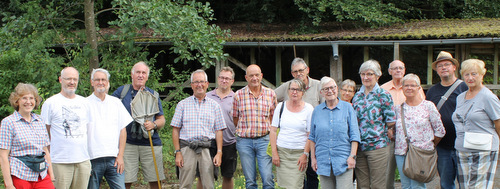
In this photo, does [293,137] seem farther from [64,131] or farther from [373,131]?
[64,131]

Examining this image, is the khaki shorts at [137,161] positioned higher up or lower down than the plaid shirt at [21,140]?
lower down

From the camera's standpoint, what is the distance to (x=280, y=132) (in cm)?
533

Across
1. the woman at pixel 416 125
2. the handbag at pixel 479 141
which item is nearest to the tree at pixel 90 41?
the woman at pixel 416 125

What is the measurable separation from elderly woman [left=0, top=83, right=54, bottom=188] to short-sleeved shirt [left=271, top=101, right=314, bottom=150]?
244 centimetres

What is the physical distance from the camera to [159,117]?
571 cm

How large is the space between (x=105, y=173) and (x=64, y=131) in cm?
70

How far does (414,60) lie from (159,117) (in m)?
16.1

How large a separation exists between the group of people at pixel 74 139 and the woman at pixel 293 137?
1.45 metres

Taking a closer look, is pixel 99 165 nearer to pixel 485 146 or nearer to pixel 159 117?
pixel 159 117

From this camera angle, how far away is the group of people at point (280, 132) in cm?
475

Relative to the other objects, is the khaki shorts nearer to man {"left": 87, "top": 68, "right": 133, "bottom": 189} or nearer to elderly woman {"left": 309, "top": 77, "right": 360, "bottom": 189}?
man {"left": 87, "top": 68, "right": 133, "bottom": 189}

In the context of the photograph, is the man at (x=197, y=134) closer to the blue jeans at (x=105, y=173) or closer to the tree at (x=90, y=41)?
the blue jeans at (x=105, y=173)

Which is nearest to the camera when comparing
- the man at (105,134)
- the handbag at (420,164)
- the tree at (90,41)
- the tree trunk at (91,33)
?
the handbag at (420,164)

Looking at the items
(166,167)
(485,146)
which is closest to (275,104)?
(485,146)
